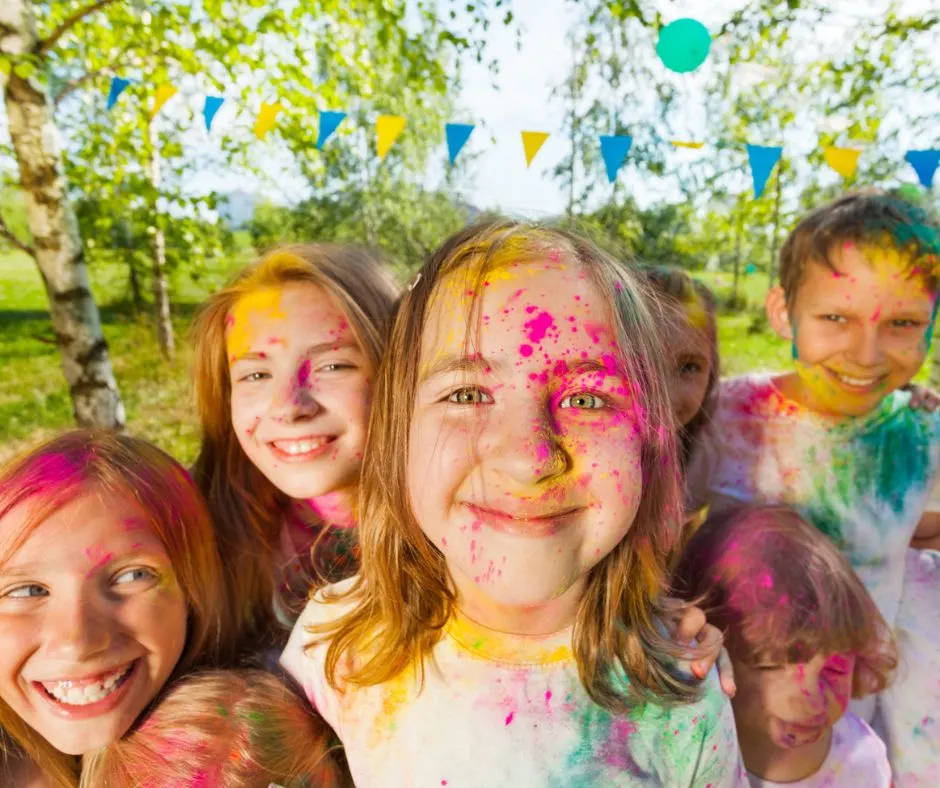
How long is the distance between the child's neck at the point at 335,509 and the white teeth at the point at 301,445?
0.64ft

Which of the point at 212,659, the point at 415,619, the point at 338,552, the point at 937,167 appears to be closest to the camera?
the point at 415,619

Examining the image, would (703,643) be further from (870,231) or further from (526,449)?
(870,231)

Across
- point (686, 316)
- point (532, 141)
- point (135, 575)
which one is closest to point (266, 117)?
point (532, 141)

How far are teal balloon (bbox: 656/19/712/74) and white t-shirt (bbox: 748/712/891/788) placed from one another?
2157 mm

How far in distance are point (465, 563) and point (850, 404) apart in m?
1.55

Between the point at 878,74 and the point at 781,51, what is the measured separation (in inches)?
24.4

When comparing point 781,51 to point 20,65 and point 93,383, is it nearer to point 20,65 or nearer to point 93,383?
point 20,65

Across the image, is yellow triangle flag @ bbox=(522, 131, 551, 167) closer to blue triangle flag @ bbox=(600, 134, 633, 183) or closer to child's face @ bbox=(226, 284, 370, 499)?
blue triangle flag @ bbox=(600, 134, 633, 183)

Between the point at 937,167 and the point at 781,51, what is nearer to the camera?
the point at 937,167

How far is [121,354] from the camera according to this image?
671 cm

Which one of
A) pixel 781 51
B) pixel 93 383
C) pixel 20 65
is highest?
pixel 781 51

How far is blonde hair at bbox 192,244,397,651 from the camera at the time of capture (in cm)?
194

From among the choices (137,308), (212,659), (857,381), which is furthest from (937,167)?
(137,308)

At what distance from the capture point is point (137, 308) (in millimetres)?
6949
